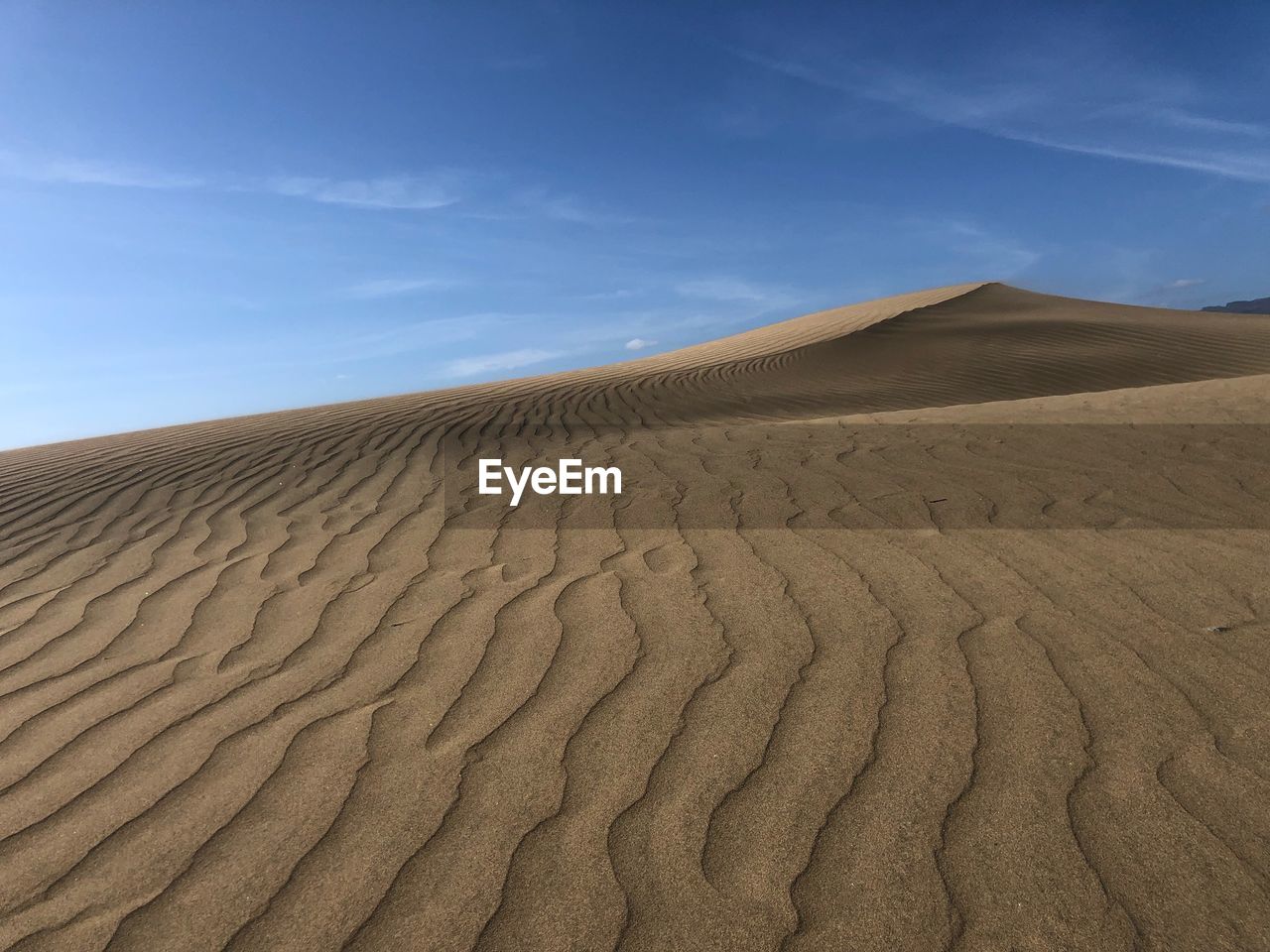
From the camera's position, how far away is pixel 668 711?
243cm

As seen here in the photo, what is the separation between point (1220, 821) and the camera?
1845 mm

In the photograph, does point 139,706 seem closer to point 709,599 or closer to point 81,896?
point 81,896

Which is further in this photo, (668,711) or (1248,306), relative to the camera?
(1248,306)

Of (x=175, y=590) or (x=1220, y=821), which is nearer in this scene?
(x=1220, y=821)

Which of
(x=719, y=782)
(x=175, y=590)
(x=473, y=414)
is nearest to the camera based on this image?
(x=719, y=782)

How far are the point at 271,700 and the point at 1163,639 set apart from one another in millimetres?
2986

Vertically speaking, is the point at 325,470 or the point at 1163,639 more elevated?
the point at 325,470

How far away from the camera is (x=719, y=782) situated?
209 cm

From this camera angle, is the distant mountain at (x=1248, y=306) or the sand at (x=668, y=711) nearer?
the sand at (x=668, y=711)

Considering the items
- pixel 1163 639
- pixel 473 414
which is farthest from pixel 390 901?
pixel 473 414

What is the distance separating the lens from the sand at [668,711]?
1.73m

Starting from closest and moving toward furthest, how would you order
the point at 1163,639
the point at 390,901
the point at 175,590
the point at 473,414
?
the point at 390,901 → the point at 1163,639 → the point at 175,590 → the point at 473,414

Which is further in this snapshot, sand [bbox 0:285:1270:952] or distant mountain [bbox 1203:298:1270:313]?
distant mountain [bbox 1203:298:1270:313]

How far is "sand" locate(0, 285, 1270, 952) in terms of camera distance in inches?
68.2
